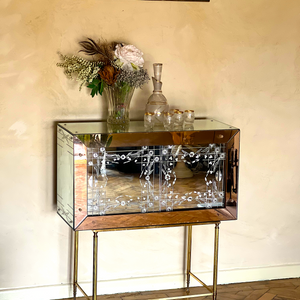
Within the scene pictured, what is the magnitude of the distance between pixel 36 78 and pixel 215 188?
50.0 inches

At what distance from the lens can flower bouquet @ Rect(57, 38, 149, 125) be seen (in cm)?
250

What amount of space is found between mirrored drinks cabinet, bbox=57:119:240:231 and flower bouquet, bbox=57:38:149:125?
0.15 m

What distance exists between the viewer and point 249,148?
3.05 m

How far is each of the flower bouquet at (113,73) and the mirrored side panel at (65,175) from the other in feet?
1.02

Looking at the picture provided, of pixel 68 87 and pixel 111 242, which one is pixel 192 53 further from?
pixel 111 242

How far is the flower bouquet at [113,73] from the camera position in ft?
8.21

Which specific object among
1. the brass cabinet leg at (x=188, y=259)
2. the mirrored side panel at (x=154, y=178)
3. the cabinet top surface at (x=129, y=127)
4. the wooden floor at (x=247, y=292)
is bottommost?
the wooden floor at (x=247, y=292)

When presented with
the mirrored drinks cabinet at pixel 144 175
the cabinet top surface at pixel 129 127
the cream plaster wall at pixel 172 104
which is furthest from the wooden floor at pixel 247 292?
the cabinet top surface at pixel 129 127

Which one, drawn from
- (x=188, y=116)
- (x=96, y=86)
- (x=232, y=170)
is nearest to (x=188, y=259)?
(x=232, y=170)

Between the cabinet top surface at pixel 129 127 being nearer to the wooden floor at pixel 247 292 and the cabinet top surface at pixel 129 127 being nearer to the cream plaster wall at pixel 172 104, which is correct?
the cream plaster wall at pixel 172 104

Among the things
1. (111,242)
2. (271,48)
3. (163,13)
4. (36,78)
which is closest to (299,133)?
(271,48)

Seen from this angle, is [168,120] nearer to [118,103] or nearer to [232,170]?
[118,103]

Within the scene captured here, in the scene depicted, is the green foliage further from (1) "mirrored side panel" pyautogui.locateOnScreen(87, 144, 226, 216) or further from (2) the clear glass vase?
(1) "mirrored side panel" pyautogui.locateOnScreen(87, 144, 226, 216)

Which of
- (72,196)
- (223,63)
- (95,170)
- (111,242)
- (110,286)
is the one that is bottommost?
(110,286)
